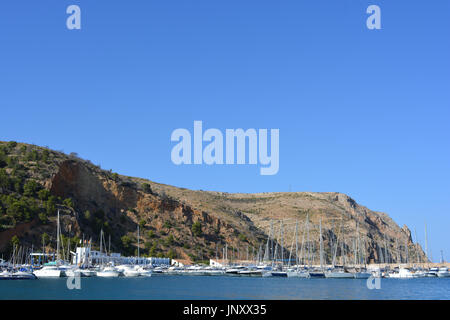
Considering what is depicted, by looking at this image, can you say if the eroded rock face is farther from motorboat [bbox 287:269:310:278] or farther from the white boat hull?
motorboat [bbox 287:269:310:278]

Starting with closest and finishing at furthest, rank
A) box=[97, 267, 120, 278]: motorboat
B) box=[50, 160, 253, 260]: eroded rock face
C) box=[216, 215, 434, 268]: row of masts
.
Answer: box=[97, 267, 120, 278]: motorboat < box=[50, 160, 253, 260]: eroded rock face < box=[216, 215, 434, 268]: row of masts

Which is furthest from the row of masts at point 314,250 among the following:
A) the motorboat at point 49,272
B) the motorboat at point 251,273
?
the motorboat at point 49,272

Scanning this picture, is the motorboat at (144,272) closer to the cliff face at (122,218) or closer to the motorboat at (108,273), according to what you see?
the motorboat at (108,273)

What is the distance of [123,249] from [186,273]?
18.8 metres

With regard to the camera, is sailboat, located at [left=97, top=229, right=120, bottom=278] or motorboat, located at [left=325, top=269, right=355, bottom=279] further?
motorboat, located at [left=325, top=269, right=355, bottom=279]

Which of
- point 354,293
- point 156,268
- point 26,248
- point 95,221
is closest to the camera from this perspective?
point 354,293

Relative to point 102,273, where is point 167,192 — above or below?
above

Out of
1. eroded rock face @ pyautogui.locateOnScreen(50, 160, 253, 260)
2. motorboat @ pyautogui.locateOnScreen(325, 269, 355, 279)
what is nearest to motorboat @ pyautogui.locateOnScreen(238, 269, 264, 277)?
motorboat @ pyautogui.locateOnScreen(325, 269, 355, 279)

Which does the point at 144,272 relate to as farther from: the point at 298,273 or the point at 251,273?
the point at 298,273

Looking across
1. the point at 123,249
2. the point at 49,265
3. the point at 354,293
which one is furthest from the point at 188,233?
the point at 354,293

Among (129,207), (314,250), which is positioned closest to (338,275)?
(314,250)

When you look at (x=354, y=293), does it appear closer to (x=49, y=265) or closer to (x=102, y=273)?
(x=102, y=273)

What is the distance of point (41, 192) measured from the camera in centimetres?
10069

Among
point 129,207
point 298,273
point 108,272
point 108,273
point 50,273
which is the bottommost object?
point 298,273
